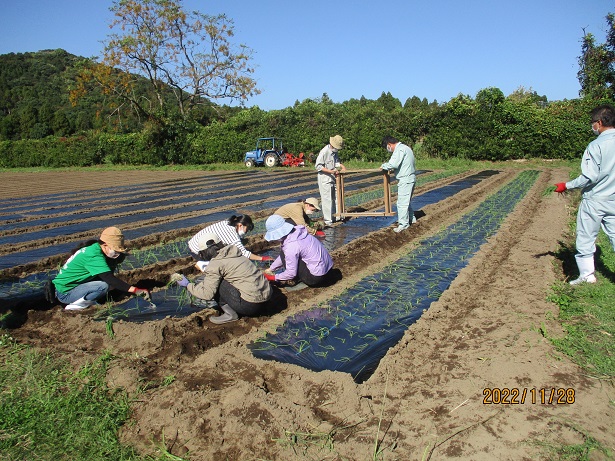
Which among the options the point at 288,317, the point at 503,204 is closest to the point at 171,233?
the point at 288,317

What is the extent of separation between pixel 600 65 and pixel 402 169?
24905mm

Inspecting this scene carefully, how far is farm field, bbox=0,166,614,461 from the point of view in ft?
9.22

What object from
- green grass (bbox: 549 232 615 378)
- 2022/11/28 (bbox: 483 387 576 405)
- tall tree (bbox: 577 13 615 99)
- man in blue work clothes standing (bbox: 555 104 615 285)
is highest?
tall tree (bbox: 577 13 615 99)

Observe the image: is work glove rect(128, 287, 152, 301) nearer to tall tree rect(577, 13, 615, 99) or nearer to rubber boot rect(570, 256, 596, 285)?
rubber boot rect(570, 256, 596, 285)

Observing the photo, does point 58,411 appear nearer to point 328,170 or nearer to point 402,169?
point 328,170

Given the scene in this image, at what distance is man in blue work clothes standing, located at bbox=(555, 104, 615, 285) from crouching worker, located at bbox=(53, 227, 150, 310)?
4563 millimetres

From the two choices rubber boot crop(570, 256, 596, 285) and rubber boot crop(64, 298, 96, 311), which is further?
rubber boot crop(570, 256, 596, 285)

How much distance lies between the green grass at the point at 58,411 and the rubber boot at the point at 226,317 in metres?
1.08

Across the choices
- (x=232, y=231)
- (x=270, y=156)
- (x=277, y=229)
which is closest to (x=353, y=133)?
(x=270, y=156)

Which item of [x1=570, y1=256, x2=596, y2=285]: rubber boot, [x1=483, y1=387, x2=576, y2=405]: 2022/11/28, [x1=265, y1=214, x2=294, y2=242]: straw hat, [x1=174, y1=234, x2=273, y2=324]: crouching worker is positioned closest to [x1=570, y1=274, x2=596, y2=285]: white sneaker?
[x1=570, y1=256, x2=596, y2=285]: rubber boot

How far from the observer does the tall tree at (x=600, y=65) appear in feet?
87.6

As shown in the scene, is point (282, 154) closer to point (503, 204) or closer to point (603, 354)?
point (503, 204)

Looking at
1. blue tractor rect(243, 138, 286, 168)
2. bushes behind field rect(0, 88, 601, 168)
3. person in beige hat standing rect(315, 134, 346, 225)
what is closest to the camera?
person in beige hat standing rect(315, 134, 346, 225)

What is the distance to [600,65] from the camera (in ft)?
89.0
